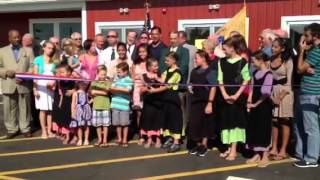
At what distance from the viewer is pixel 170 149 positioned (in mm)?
7777

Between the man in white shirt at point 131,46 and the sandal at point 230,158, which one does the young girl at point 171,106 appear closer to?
the sandal at point 230,158

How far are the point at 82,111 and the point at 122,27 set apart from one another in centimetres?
566

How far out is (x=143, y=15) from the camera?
13.1 meters

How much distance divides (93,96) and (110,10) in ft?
19.6

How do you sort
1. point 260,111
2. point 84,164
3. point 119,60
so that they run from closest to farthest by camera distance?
point 260,111 < point 84,164 < point 119,60

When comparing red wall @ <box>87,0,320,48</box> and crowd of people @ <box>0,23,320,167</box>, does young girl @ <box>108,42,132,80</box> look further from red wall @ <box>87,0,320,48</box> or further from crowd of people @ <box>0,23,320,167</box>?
red wall @ <box>87,0,320,48</box>

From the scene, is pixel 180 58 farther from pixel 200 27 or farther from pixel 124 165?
pixel 200 27

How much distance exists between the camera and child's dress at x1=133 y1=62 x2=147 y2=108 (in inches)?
317

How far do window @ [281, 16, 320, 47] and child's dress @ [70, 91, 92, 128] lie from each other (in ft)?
16.0

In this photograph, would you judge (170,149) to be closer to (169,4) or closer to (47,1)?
(169,4)

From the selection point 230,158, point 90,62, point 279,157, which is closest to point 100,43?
point 90,62

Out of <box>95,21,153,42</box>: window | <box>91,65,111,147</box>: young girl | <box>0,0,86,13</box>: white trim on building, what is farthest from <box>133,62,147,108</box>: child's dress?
<box>0,0,86,13</box>: white trim on building

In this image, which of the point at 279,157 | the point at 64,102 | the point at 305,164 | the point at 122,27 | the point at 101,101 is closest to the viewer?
the point at 305,164

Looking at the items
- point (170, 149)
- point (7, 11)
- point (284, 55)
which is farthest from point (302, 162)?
point (7, 11)
